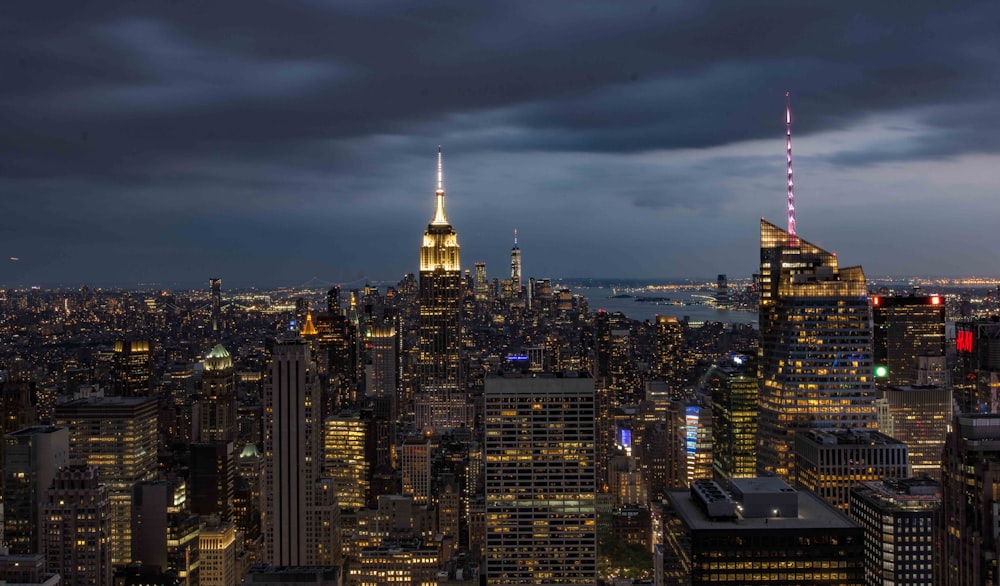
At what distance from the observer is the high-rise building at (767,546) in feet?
98.5

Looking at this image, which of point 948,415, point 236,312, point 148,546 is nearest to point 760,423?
point 948,415

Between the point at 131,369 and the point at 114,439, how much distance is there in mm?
19064

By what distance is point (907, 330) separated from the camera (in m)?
80.1

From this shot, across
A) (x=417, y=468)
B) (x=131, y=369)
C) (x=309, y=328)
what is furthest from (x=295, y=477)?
(x=309, y=328)

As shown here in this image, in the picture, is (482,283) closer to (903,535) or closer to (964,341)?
(964,341)

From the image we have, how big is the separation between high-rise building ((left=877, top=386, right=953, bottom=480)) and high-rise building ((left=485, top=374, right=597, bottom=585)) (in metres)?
20.9

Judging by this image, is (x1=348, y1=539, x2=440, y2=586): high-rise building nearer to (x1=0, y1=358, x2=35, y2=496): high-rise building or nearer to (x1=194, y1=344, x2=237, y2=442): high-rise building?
(x1=0, y1=358, x2=35, y2=496): high-rise building

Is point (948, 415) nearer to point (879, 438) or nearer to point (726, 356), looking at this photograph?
point (879, 438)

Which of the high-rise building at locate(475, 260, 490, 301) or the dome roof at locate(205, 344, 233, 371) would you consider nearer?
the dome roof at locate(205, 344, 233, 371)

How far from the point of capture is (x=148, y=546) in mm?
53406

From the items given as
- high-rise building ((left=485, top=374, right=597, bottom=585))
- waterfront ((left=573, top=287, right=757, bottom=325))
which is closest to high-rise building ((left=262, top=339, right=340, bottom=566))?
high-rise building ((left=485, top=374, right=597, bottom=585))

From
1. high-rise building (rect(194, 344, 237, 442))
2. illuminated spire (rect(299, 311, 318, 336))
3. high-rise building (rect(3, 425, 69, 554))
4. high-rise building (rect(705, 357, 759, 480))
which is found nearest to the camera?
high-rise building (rect(3, 425, 69, 554))

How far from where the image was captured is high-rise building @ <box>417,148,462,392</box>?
359 feet

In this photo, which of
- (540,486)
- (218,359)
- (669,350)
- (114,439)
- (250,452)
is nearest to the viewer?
(540,486)
